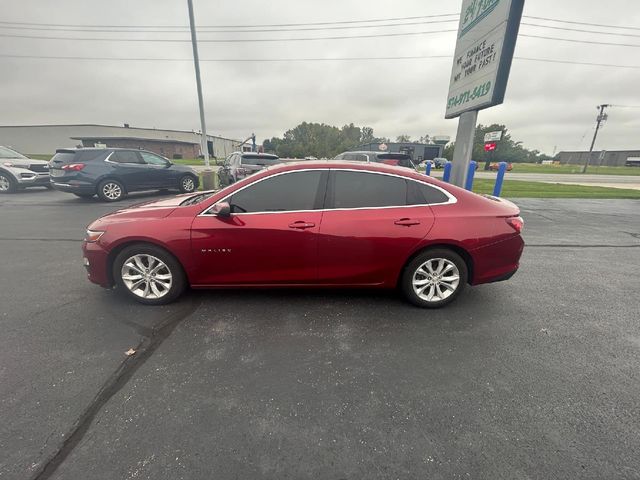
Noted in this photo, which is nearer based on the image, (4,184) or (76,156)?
(76,156)

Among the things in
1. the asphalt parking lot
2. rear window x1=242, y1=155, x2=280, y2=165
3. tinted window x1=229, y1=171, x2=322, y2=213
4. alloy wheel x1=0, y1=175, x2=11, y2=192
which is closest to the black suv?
rear window x1=242, y1=155, x2=280, y2=165

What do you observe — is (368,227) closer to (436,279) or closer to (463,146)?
(436,279)

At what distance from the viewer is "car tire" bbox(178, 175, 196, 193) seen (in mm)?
10523

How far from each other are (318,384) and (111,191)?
33.1 feet

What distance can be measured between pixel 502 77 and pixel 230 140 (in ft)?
312

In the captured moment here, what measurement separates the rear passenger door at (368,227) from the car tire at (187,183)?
30.1ft

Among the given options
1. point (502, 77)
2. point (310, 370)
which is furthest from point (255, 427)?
point (502, 77)

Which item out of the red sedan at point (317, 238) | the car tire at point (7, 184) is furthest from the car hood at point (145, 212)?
the car tire at point (7, 184)

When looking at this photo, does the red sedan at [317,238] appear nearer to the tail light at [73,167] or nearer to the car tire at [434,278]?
the car tire at [434,278]

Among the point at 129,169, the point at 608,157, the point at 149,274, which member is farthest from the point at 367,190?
the point at 608,157

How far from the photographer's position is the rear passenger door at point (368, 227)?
2.93m

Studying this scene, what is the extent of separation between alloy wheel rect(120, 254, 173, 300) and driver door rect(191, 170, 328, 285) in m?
0.38

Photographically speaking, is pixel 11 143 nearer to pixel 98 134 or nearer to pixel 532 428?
pixel 98 134

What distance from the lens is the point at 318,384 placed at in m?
2.13
